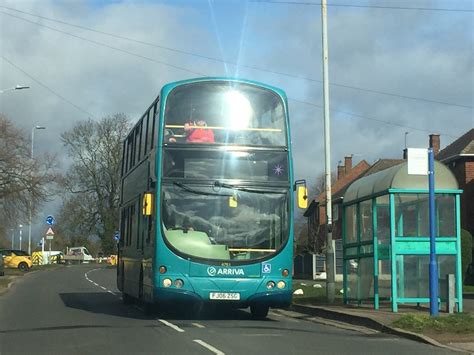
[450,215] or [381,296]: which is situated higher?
[450,215]

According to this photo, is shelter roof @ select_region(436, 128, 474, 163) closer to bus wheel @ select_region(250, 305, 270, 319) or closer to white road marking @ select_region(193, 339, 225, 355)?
bus wheel @ select_region(250, 305, 270, 319)

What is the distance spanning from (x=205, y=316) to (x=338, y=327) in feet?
11.2

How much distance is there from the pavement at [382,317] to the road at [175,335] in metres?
0.31

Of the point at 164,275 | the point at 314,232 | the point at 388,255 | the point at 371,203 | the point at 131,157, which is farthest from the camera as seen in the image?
the point at 314,232

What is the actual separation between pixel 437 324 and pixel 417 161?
3238 millimetres

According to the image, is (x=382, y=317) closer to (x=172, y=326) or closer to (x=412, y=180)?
(x=412, y=180)

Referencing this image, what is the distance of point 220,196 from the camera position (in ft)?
47.7

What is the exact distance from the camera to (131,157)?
802 inches

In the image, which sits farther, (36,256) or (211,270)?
(36,256)

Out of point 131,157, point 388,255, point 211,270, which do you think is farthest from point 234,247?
point 131,157

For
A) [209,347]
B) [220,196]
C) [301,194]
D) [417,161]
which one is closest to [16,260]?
[220,196]

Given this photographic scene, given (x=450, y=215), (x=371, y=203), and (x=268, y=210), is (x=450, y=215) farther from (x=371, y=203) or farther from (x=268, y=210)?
(x=268, y=210)

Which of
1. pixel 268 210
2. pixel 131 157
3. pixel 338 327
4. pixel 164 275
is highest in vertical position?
pixel 131 157

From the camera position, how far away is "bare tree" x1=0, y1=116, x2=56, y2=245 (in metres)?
39.4
